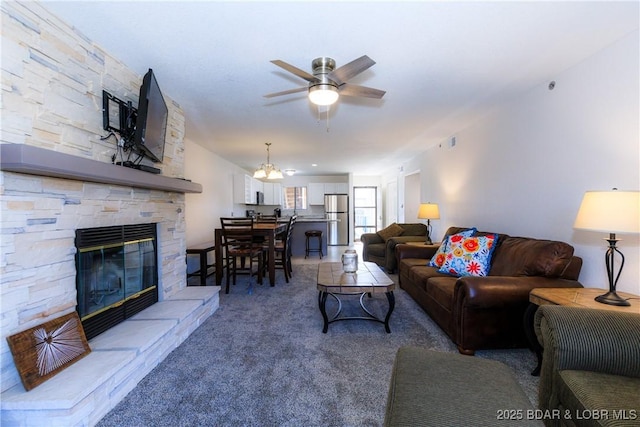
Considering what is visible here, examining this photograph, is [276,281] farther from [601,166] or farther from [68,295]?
[601,166]

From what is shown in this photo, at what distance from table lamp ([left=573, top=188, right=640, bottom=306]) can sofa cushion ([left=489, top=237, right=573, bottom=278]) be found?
1.29 feet

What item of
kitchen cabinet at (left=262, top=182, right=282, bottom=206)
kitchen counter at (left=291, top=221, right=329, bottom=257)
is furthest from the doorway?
kitchen counter at (left=291, top=221, right=329, bottom=257)

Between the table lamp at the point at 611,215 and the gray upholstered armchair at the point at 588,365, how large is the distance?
0.53 m

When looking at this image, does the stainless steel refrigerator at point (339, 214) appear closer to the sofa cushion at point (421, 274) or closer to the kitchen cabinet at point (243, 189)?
the kitchen cabinet at point (243, 189)

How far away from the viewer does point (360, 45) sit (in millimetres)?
2018

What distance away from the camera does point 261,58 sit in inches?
86.0

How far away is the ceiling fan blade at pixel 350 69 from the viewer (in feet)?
6.07

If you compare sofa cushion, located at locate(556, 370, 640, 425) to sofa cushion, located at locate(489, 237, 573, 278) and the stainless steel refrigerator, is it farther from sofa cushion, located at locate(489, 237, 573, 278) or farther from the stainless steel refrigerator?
the stainless steel refrigerator

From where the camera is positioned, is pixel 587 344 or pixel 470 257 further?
pixel 470 257

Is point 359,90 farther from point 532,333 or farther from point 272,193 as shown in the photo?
point 272,193

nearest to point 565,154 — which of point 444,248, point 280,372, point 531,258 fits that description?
point 531,258

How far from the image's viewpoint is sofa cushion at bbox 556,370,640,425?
1.00m

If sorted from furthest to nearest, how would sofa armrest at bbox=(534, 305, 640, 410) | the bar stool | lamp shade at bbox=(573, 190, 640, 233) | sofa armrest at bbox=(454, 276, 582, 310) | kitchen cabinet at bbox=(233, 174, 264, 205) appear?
kitchen cabinet at bbox=(233, 174, 264, 205) < the bar stool < sofa armrest at bbox=(454, 276, 582, 310) < lamp shade at bbox=(573, 190, 640, 233) < sofa armrest at bbox=(534, 305, 640, 410)

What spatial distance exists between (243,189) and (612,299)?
22.1ft
